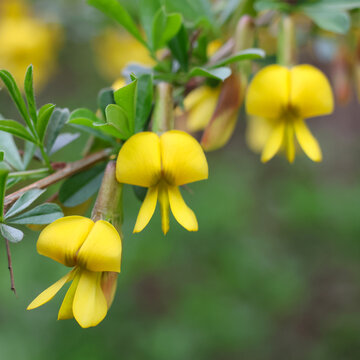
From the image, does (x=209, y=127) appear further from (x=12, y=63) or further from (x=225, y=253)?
(x=225, y=253)

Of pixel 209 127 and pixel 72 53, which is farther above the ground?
pixel 209 127

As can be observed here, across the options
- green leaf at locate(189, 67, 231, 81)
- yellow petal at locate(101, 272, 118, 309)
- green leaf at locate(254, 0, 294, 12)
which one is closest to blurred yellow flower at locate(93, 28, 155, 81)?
green leaf at locate(254, 0, 294, 12)

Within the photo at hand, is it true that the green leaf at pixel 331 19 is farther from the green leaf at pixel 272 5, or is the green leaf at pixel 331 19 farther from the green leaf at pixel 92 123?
the green leaf at pixel 92 123

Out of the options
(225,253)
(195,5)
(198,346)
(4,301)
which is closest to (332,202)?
(225,253)

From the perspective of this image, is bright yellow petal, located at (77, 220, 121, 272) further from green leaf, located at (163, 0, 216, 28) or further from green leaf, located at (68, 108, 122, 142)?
green leaf, located at (163, 0, 216, 28)

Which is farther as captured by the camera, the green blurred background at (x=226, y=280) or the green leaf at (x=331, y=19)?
the green blurred background at (x=226, y=280)

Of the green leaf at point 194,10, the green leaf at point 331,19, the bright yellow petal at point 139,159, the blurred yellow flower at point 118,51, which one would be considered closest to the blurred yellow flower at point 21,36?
the blurred yellow flower at point 118,51
